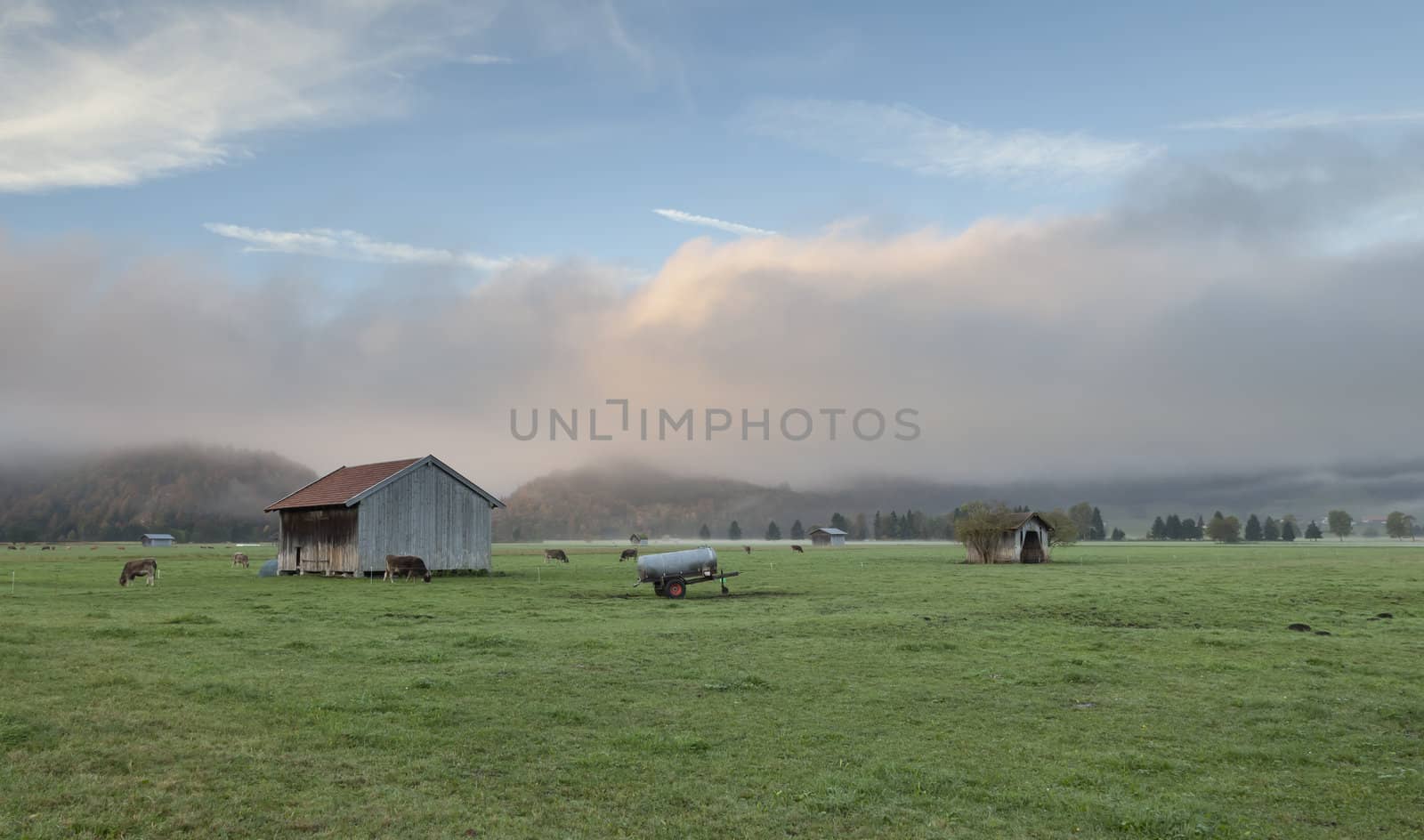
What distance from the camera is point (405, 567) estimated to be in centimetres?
5759

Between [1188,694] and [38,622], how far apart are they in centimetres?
3213

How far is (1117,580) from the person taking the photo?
5622 centimetres

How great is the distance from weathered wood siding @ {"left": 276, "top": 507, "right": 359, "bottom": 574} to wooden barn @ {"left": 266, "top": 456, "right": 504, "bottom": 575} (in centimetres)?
6

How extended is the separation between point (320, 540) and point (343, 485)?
440 cm

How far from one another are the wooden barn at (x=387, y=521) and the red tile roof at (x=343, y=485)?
0.13 metres

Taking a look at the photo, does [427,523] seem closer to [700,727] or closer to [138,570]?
[138,570]

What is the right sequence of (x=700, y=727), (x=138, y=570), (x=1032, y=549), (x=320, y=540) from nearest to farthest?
1. (x=700, y=727)
2. (x=138, y=570)
3. (x=320, y=540)
4. (x=1032, y=549)

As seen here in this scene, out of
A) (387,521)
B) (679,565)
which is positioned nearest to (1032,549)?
(679,565)

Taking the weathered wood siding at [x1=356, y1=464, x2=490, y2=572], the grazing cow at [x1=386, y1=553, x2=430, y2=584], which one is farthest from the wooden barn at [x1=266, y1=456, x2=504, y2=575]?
the grazing cow at [x1=386, y1=553, x2=430, y2=584]

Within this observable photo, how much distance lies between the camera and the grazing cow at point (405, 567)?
5691 cm

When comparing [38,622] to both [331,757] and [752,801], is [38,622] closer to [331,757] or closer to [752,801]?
[331,757]

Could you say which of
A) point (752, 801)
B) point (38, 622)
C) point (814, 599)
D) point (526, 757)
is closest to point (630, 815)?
point (752, 801)

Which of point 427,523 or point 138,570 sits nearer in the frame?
point 138,570

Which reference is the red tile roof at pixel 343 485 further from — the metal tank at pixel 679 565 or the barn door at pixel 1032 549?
the barn door at pixel 1032 549
